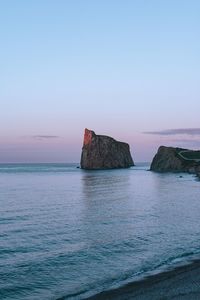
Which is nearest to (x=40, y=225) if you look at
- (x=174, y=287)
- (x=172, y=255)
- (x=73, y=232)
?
(x=73, y=232)

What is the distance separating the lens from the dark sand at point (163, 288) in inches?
726

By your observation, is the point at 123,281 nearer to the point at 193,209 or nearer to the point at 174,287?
the point at 174,287

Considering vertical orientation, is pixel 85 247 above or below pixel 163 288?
below

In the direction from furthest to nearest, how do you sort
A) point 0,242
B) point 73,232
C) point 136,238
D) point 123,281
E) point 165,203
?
point 165,203, point 73,232, point 136,238, point 0,242, point 123,281

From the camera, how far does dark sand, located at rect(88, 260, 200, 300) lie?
1844cm

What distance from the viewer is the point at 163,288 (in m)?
A: 19.8

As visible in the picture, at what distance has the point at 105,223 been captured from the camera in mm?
42906

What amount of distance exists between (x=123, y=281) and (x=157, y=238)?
12598 mm

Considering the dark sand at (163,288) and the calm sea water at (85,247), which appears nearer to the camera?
the dark sand at (163,288)

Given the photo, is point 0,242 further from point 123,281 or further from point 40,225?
point 123,281

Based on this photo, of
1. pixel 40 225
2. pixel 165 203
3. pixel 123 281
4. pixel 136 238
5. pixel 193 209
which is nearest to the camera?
pixel 123 281

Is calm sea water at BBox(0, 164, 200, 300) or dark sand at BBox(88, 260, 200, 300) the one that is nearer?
dark sand at BBox(88, 260, 200, 300)

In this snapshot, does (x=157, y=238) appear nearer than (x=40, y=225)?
Yes

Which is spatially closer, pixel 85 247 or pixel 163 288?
pixel 163 288
